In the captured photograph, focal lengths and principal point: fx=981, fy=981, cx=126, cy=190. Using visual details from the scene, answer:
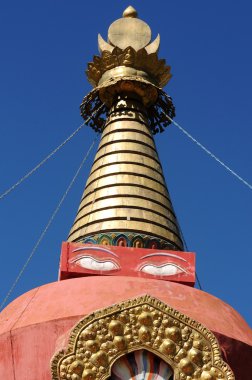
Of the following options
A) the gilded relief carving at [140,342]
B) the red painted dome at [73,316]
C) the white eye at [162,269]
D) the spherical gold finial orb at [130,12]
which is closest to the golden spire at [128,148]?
the spherical gold finial orb at [130,12]

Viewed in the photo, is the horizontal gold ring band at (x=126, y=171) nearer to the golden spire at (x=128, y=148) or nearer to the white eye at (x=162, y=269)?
the golden spire at (x=128, y=148)

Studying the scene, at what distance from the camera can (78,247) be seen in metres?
14.0

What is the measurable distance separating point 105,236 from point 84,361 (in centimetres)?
424

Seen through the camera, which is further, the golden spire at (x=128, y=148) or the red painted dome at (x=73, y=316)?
the golden spire at (x=128, y=148)

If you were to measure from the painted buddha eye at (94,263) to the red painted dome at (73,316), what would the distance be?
105 cm

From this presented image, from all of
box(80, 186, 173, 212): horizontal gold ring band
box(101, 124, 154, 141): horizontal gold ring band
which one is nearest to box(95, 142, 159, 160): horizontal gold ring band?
box(101, 124, 154, 141): horizontal gold ring band

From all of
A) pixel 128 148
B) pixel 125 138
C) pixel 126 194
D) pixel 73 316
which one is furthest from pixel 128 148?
pixel 73 316

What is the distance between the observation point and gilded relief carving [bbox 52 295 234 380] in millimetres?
11461

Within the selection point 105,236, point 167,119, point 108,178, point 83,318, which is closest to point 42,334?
point 83,318

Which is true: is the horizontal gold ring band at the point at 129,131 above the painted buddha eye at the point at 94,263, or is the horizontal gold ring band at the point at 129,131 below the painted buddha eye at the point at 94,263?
above

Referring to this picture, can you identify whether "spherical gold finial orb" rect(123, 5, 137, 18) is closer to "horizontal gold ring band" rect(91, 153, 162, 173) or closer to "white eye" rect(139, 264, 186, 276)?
"horizontal gold ring band" rect(91, 153, 162, 173)

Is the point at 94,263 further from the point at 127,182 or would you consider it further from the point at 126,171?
the point at 126,171

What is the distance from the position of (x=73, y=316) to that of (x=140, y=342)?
0.89 metres

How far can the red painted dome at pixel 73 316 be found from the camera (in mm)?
11773
